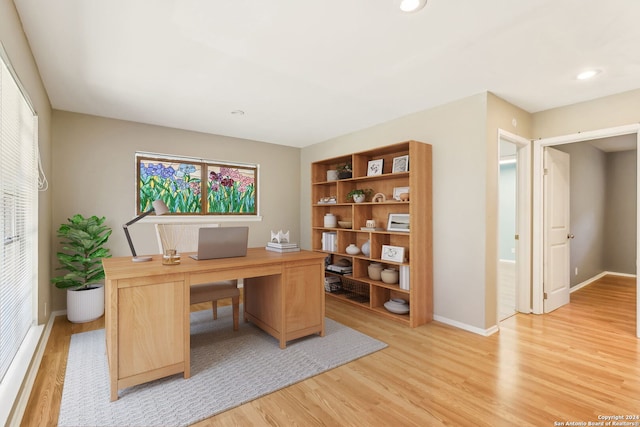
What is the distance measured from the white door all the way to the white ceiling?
764mm

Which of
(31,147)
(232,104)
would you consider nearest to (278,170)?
(232,104)

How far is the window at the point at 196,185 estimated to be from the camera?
13.4 ft

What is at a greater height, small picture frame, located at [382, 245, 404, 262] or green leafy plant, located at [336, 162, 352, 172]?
green leafy plant, located at [336, 162, 352, 172]

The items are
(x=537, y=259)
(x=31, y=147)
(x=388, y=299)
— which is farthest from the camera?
(x=388, y=299)

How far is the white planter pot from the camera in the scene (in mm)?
3270

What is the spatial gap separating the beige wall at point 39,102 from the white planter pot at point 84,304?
20 cm

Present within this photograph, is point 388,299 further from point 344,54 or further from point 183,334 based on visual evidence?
point 344,54

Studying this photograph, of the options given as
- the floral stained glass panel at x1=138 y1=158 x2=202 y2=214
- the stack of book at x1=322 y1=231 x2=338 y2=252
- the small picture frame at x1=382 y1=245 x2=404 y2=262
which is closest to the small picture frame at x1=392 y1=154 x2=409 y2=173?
the small picture frame at x1=382 y1=245 x2=404 y2=262

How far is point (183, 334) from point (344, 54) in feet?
7.55

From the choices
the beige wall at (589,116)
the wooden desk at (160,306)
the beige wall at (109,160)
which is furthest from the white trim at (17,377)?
the beige wall at (589,116)

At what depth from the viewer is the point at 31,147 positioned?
2.60 metres

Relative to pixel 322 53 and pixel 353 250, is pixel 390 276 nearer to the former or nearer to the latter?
pixel 353 250

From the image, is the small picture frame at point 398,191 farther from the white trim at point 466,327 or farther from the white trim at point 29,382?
the white trim at point 29,382

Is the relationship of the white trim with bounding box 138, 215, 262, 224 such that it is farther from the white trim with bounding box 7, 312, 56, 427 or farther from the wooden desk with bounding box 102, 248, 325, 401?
the wooden desk with bounding box 102, 248, 325, 401
